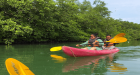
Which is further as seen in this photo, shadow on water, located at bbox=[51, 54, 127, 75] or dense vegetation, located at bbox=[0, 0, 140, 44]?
dense vegetation, located at bbox=[0, 0, 140, 44]

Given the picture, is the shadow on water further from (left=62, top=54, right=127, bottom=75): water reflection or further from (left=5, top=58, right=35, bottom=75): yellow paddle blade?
(left=5, top=58, right=35, bottom=75): yellow paddle blade

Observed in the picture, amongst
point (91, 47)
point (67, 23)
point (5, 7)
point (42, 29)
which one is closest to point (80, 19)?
point (67, 23)

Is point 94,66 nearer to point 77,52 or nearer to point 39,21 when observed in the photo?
point 77,52

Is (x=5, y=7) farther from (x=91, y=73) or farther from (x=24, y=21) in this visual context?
(x=91, y=73)

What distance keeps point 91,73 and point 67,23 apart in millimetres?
17903

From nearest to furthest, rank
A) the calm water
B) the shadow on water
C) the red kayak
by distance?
the calm water → the shadow on water → the red kayak

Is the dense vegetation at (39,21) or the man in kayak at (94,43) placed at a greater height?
the dense vegetation at (39,21)

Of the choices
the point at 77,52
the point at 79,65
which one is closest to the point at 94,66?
the point at 79,65

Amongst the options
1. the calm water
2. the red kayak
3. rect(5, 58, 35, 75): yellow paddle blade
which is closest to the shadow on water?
the calm water

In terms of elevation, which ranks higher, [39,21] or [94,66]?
[39,21]

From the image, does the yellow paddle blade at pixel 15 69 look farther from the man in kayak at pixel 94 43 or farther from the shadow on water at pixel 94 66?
the man in kayak at pixel 94 43

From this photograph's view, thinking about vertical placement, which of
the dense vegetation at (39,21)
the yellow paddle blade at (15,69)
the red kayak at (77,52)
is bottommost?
the red kayak at (77,52)

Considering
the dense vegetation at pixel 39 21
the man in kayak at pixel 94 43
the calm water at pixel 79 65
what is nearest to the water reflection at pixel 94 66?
the calm water at pixel 79 65

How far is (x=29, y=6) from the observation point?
16.0 meters
